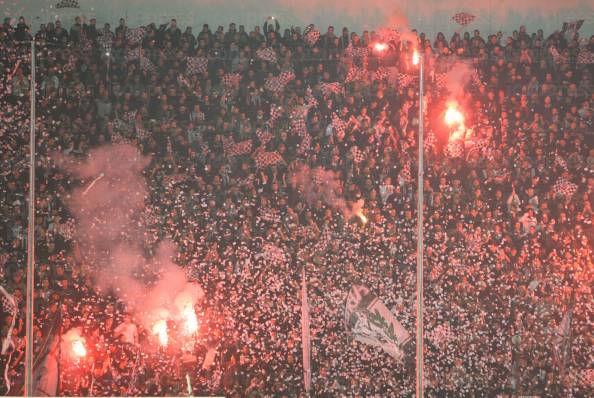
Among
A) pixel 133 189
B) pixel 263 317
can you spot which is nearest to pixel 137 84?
pixel 133 189

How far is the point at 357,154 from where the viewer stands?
7.13m

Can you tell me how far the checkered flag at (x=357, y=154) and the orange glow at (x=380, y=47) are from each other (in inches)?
40.0

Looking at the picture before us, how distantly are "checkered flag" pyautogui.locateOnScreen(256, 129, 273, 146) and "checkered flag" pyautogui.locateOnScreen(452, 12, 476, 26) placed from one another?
2.22m

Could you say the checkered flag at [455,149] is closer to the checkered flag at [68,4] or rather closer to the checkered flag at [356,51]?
the checkered flag at [356,51]

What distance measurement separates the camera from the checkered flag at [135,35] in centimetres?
715

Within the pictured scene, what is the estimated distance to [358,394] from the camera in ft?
22.4

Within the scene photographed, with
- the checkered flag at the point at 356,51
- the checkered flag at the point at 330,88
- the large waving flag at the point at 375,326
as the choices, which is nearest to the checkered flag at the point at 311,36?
the checkered flag at the point at 356,51

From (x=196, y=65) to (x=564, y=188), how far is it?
12.9 ft

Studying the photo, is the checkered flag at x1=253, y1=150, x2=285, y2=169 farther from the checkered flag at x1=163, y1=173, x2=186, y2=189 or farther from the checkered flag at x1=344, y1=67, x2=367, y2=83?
the checkered flag at x1=344, y1=67, x2=367, y2=83

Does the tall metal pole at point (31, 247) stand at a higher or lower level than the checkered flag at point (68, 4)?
lower

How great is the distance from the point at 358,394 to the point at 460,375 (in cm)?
101

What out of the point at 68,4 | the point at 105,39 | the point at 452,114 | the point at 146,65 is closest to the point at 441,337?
the point at 452,114

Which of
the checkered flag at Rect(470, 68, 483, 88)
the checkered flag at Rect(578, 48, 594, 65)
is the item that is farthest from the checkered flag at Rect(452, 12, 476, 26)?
the checkered flag at Rect(578, 48, 594, 65)

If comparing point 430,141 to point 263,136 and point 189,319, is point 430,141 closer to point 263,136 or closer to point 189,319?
point 263,136
